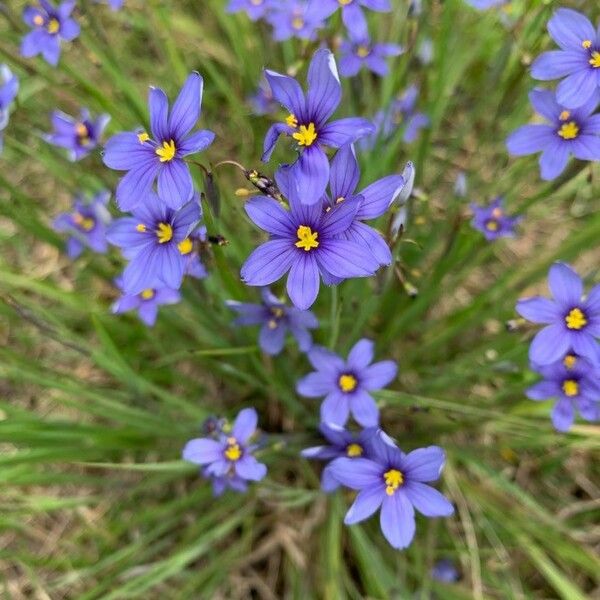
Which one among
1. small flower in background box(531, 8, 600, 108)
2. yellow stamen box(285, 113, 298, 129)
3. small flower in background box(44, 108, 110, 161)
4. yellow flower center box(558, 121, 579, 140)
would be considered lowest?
small flower in background box(44, 108, 110, 161)

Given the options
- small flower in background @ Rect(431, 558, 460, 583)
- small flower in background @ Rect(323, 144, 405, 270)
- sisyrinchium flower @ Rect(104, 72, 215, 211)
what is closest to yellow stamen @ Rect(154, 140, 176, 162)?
sisyrinchium flower @ Rect(104, 72, 215, 211)

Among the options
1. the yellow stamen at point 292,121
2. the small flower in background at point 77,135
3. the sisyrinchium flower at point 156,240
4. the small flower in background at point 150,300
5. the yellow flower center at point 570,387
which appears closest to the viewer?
the yellow stamen at point 292,121

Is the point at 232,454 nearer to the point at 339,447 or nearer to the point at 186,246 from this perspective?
the point at 339,447

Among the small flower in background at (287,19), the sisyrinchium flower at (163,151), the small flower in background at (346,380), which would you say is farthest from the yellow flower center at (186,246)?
the small flower in background at (287,19)

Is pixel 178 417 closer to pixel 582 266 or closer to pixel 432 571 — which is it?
pixel 432 571

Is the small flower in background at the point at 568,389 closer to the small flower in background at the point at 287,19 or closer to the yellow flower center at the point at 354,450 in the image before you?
the yellow flower center at the point at 354,450

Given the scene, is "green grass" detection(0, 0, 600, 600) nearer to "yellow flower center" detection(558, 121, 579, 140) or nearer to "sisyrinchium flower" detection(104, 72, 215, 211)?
"yellow flower center" detection(558, 121, 579, 140)

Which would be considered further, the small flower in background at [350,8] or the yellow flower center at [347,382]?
the yellow flower center at [347,382]

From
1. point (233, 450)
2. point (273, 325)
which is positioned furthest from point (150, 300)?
point (233, 450)
